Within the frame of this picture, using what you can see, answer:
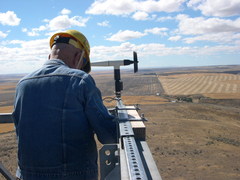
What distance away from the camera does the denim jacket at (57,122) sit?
217 cm

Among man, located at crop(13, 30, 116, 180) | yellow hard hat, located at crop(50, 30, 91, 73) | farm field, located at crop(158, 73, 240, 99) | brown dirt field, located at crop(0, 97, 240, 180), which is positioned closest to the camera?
man, located at crop(13, 30, 116, 180)

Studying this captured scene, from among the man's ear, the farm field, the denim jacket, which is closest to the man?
the denim jacket

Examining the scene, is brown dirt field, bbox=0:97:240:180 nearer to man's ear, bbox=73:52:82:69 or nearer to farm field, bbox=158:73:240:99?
man's ear, bbox=73:52:82:69

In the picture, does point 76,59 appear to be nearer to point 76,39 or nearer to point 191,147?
point 76,39

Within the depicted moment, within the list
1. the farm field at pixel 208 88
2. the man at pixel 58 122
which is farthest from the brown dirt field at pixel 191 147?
the farm field at pixel 208 88

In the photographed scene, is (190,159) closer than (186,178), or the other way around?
(186,178)

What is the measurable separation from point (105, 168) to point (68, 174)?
438 mm

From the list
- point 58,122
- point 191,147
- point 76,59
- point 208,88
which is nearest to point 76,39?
point 76,59

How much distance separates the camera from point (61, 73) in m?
2.25

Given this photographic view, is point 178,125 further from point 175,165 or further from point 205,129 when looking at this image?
point 175,165

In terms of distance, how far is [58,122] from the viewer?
7.07ft

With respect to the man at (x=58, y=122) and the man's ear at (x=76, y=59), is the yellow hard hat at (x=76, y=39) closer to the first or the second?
the man's ear at (x=76, y=59)

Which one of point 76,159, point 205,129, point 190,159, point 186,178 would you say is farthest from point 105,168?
point 205,129

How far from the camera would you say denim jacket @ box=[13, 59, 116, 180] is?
7.11 feet
